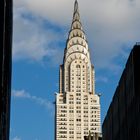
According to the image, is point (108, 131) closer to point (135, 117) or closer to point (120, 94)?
point (120, 94)

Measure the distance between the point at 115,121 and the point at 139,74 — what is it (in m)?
31.2

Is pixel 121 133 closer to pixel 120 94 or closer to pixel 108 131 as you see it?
pixel 120 94

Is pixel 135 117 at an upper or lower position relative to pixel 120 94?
lower

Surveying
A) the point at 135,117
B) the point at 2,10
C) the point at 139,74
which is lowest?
the point at 135,117

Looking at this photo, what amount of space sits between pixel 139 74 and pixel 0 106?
2294cm

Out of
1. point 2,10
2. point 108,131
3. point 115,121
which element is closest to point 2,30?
point 2,10

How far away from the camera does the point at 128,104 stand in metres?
108

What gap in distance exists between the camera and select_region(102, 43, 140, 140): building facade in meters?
99.8

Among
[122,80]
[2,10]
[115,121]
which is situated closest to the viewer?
[2,10]

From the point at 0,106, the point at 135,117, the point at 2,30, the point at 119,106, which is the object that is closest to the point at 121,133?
the point at 119,106

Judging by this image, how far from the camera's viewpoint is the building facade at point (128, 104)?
99.8 metres

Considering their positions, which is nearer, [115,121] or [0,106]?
[0,106]

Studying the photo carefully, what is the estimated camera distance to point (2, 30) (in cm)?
9625

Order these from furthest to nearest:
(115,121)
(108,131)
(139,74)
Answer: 1. (108,131)
2. (115,121)
3. (139,74)
